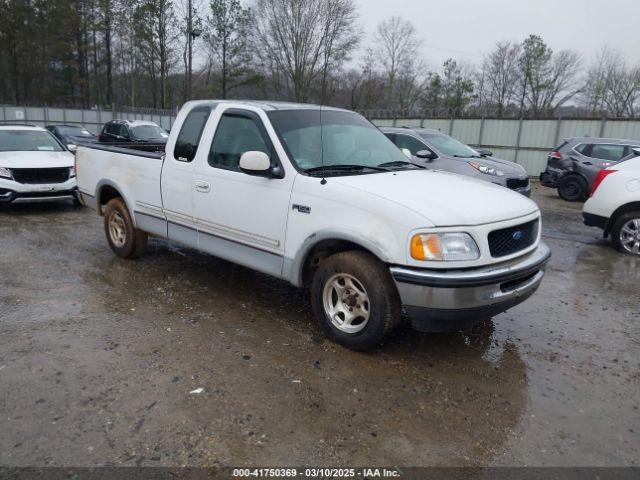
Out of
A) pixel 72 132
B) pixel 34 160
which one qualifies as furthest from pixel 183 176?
pixel 72 132

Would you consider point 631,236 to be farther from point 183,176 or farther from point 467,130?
point 467,130

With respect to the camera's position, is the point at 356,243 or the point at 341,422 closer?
the point at 341,422

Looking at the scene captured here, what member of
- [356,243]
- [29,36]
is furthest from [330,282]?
[29,36]

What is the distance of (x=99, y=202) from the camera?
253 inches

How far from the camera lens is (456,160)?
32.2 feet

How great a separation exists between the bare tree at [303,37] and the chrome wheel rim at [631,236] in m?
31.7

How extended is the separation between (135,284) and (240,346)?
2050 mm

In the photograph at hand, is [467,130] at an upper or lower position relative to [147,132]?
upper

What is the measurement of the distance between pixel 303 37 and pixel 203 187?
35.7 metres

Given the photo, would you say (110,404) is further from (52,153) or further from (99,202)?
(52,153)

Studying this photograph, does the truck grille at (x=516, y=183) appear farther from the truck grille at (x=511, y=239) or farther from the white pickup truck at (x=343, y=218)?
the truck grille at (x=511, y=239)

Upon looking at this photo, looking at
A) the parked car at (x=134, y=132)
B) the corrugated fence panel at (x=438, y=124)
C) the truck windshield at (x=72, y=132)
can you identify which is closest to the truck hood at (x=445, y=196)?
the parked car at (x=134, y=132)

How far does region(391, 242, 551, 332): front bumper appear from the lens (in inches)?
131

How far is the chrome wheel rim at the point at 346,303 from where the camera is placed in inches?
148
